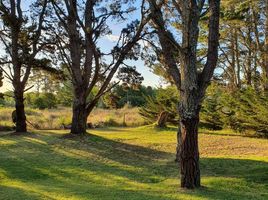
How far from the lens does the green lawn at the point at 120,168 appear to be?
9.54 meters

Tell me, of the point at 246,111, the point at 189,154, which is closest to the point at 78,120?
the point at 246,111

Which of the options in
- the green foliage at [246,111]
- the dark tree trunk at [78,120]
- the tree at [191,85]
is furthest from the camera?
the green foliage at [246,111]

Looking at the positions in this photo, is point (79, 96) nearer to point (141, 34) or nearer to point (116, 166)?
point (141, 34)

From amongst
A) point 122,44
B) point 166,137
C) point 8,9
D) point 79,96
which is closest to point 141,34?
point 122,44

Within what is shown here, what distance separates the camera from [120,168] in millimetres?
13477

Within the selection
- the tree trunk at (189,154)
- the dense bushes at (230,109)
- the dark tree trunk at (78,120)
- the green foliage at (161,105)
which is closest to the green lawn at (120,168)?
A: the tree trunk at (189,154)

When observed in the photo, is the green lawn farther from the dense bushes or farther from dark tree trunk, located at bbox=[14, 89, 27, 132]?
the dense bushes

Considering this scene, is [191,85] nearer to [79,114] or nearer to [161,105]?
[79,114]

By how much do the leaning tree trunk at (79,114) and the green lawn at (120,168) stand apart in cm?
101

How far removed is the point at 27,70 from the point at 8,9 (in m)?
3.39

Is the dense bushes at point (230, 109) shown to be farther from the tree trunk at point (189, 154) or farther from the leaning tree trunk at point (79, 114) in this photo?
the tree trunk at point (189, 154)

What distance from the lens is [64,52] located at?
20844mm

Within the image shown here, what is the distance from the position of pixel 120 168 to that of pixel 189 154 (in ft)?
12.7

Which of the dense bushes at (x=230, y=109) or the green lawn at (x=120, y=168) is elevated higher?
the dense bushes at (x=230, y=109)
